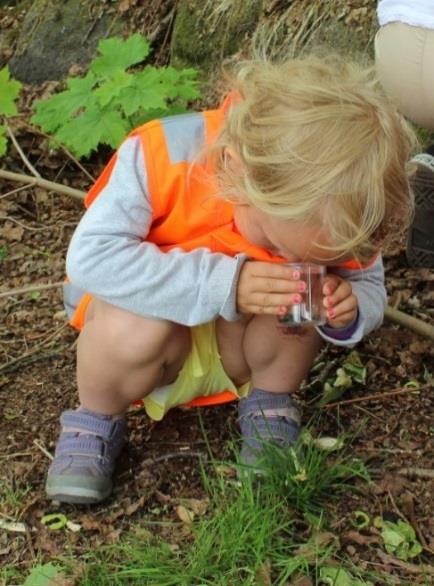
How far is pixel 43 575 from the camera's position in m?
2.10

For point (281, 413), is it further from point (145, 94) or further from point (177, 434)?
point (145, 94)

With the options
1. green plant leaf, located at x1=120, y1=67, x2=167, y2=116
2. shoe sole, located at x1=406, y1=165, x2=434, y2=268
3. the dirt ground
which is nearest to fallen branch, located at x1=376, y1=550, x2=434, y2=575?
the dirt ground

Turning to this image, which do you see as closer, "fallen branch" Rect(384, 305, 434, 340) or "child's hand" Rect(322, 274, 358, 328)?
"child's hand" Rect(322, 274, 358, 328)

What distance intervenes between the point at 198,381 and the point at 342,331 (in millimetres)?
413

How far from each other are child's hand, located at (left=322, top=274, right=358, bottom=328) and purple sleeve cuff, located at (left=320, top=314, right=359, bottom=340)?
60 mm

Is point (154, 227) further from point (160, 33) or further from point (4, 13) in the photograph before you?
point (4, 13)

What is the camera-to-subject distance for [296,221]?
185cm

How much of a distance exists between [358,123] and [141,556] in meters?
1.03

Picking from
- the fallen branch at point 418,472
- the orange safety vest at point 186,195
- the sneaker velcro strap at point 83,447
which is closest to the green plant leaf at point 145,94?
the orange safety vest at point 186,195

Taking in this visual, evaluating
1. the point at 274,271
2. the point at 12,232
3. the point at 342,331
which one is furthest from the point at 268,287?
the point at 12,232

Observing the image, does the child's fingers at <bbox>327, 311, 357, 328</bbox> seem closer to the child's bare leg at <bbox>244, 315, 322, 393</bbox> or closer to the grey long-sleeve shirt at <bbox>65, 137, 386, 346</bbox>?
the child's bare leg at <bbox>244, 315, 322, 393</bbox>

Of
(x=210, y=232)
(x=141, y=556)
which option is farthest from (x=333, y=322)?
(x=141, y=556)

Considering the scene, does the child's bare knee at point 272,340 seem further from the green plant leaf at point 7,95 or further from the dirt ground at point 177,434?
the green plant leaf at point 7,95

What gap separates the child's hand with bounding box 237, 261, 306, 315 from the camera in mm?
2021
